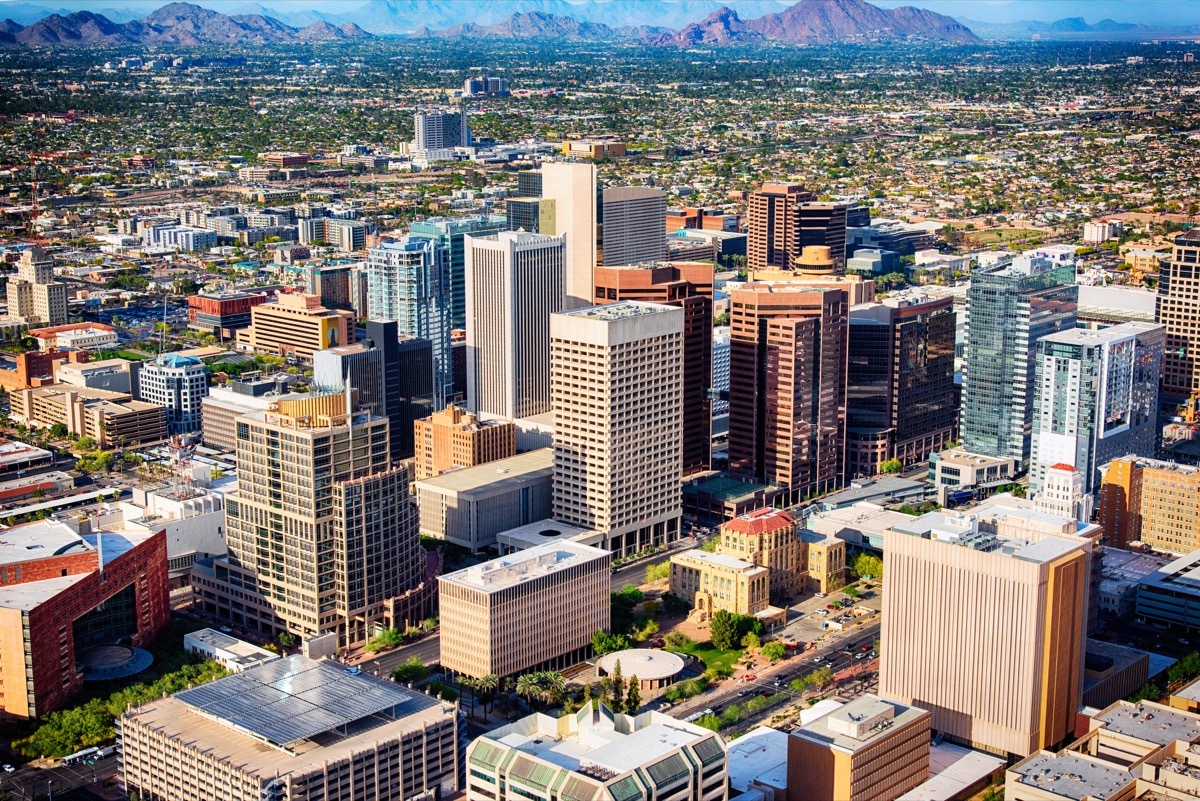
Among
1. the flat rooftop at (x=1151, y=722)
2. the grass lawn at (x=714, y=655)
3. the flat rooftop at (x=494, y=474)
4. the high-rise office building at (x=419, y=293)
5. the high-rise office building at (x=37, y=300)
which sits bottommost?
the grass lawn at (x=714, y=655)

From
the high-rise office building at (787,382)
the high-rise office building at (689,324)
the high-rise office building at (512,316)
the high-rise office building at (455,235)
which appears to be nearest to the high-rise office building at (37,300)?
the high-rise office building at (455,235)

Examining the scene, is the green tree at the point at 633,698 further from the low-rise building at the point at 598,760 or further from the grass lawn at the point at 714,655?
the low-rise building at the point at 598,760

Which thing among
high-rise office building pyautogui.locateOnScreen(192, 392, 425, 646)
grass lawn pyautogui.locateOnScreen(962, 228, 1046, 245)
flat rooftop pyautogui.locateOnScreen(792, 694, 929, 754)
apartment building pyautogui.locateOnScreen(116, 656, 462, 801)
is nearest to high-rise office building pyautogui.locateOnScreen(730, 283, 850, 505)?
high-rise office building pyautogui.locateOnScreen(192, 392, 425, 646)

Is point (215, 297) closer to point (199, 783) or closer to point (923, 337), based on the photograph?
point (923, 337)

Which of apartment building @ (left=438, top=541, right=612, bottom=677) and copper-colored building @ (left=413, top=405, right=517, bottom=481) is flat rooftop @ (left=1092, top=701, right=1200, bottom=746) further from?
copper-colored building @ (left=413, top=405, right=517, bottom=481)

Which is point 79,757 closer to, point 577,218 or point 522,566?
point 522,566

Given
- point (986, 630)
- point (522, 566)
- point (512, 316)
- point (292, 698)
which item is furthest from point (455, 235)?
point (986, 630)

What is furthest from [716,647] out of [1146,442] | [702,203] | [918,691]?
[702,203]
